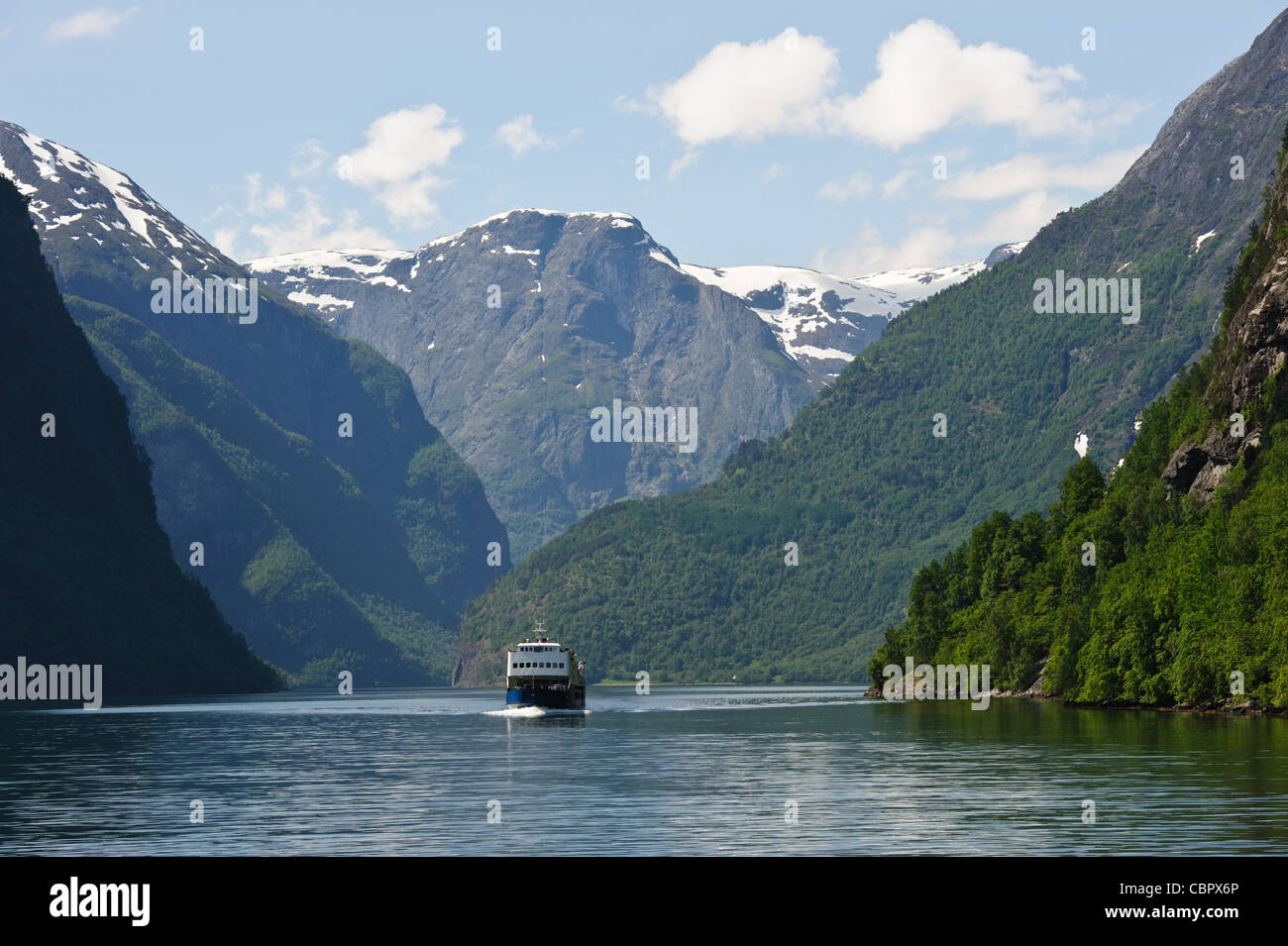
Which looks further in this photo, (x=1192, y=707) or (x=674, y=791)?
(x=1192, y=707)

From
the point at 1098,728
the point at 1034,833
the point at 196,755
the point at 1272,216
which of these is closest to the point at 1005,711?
the point at 1098,728

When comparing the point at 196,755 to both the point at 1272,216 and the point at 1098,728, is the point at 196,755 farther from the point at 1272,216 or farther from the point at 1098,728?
the point at 1272,216

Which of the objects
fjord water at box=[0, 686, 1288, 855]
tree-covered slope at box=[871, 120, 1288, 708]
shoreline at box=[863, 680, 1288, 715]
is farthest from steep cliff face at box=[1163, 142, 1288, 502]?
fjord water at box=[0, 686, 1288, 855]

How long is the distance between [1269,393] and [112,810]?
459 ft

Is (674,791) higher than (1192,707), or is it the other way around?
(674,791)

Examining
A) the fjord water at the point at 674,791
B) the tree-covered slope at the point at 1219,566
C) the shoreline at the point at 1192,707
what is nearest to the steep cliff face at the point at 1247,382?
the tree-covered slope at the point at 1219,566

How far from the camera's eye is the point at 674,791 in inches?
3487

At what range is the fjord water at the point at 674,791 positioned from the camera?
63406mm

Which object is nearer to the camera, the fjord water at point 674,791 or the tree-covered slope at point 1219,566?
the fjord water at point 674,791

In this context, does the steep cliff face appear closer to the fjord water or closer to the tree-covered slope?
the tree-covered slope

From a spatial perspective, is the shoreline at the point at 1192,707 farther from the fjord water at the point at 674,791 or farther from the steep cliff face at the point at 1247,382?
Answer: the steep cliff face at the point at 1247,382

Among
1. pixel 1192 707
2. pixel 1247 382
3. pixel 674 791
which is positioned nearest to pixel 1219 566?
pixel 1192 707

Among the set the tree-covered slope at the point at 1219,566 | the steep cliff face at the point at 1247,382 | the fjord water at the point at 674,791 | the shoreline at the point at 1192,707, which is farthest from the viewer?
the steep cliff face at the point at 1247,382

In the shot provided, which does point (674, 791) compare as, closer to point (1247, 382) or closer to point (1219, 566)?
point (1219, 566)
